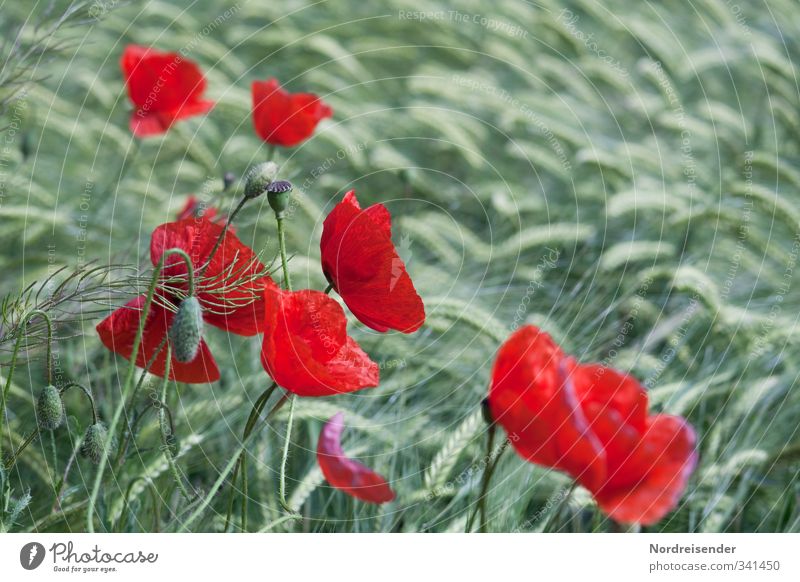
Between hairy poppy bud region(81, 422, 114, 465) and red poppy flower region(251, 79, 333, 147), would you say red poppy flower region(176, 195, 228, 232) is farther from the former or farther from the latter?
hairy poppy bud region(81, 422, 114, 465)

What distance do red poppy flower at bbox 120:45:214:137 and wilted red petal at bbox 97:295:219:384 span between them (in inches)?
10.7

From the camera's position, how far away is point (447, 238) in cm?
126

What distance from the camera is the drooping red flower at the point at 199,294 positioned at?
576mm

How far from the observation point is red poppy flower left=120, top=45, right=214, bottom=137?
2.61 ft

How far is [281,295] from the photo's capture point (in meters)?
0.50

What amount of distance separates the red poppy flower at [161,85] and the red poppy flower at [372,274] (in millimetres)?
323

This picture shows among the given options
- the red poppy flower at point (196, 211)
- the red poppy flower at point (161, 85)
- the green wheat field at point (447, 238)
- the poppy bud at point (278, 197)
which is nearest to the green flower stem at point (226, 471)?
the green wheat field at point (447, 238)

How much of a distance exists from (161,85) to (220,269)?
1.02 ft

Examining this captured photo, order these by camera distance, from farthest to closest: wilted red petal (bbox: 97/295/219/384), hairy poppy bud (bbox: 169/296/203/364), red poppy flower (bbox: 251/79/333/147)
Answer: red poppy flower (bbox: 251/79/333/147) < wilted red petal (bbox: 97/295/219/384) < hairy poppy bud (bbox: 169/296/203/364)

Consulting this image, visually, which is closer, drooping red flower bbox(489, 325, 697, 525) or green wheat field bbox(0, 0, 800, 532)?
drooping red flower bbox(489, 325, 697, 525)

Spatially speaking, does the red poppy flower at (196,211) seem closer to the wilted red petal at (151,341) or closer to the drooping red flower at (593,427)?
the wilted red petal at (151,341)
